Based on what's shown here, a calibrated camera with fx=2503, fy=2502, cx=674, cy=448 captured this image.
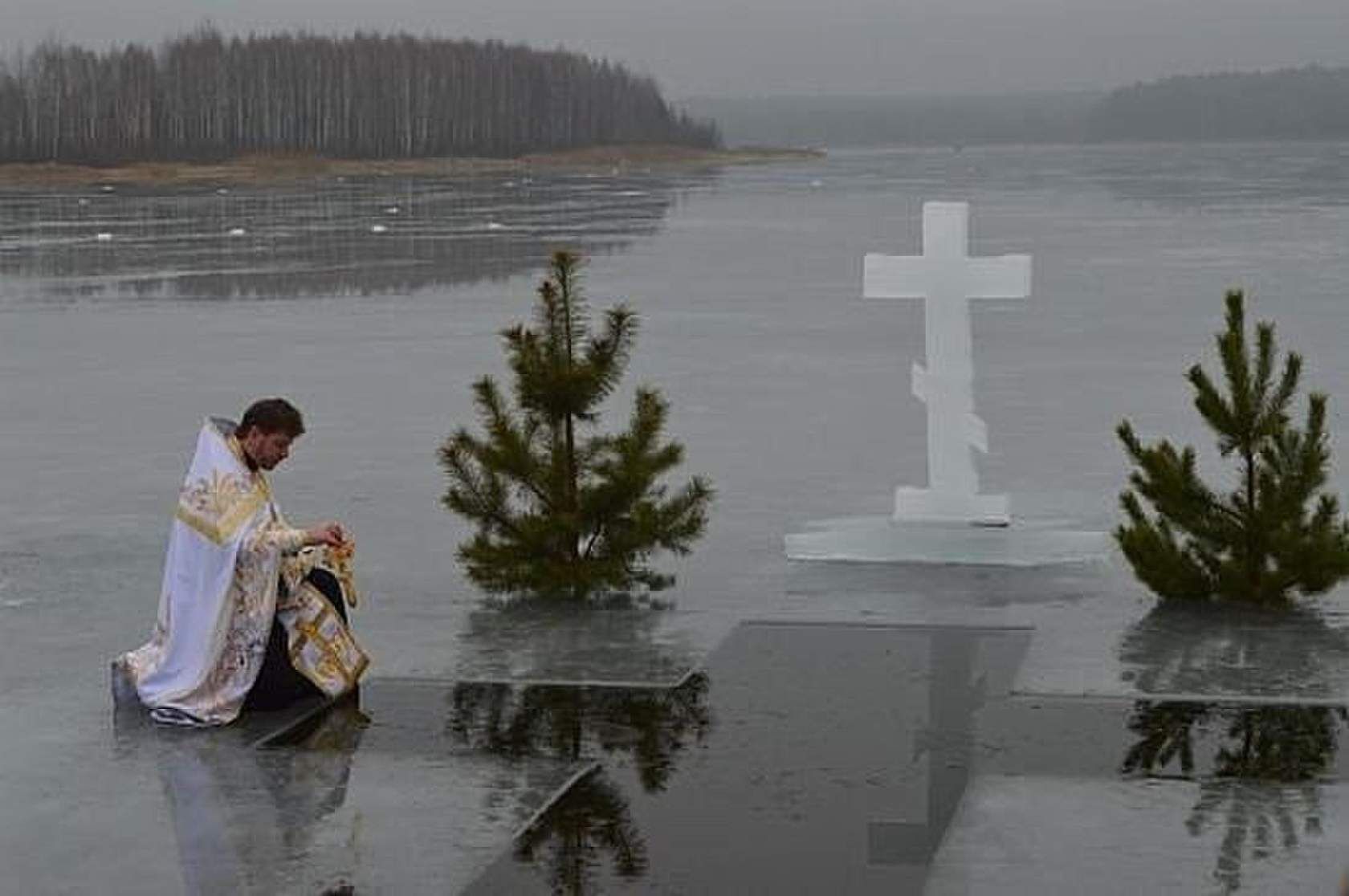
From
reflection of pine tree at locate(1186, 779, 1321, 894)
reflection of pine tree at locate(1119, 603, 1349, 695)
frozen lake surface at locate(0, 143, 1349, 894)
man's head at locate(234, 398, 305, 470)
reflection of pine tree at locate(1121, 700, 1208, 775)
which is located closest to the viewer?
reflection of pine tree at locate(1186, 779, 1321, 894)

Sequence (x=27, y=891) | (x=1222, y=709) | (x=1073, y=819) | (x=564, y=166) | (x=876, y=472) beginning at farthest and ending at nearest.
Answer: (x=564, y=166) < (x=876, y=472) < (x=1222, y=709) < (x=1073, y=819) < (x=27, y=891)

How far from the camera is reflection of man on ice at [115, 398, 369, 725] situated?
29.2ft

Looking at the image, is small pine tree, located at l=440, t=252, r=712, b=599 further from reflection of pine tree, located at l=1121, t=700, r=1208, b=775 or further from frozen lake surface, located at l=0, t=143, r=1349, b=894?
reflection of pine tree, located at l=1121, t=700, r=1208, b=775

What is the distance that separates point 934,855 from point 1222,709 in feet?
6.79

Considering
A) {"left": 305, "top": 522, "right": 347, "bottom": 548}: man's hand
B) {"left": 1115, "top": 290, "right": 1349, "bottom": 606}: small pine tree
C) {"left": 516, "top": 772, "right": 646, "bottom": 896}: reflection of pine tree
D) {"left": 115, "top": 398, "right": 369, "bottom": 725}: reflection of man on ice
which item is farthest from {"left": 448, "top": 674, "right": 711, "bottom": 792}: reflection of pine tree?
{"left": 1115, "top": 290, "right": 1349, "bottom": 606}: small pine tree

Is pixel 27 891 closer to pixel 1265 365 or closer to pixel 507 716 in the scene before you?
pixel 507 716

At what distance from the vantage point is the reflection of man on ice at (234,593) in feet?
29.2

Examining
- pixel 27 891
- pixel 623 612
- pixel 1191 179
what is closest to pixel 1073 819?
pixel 27 891

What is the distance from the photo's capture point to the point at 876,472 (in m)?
15.1

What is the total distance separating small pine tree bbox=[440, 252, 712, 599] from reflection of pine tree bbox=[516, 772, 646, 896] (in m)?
3.30

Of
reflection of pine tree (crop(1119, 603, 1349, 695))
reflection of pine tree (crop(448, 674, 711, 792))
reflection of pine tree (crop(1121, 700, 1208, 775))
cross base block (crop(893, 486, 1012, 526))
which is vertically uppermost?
cross base block (crop(893, 486, 1012, 526))

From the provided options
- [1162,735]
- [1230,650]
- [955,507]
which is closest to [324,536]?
[1162,735]

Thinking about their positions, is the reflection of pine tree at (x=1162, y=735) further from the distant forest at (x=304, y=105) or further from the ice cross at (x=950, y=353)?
the distant forest at (x=304, y=105)

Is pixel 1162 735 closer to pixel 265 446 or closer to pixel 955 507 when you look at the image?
pixel 265 446
